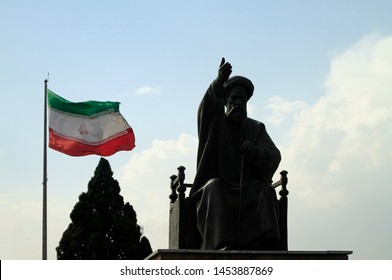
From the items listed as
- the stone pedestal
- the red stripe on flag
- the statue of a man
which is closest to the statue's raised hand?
the statue of a man

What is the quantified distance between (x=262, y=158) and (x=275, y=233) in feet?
4.15

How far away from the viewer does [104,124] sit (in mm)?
17156

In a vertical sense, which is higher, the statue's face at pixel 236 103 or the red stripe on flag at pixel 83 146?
the red stripe on flag at pixel 83 146

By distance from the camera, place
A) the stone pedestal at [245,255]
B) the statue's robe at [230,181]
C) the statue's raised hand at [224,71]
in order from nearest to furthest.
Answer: the stone pedestal at [245,255], the statue's robe at [230,181], the statue's raised hand at [224,71]

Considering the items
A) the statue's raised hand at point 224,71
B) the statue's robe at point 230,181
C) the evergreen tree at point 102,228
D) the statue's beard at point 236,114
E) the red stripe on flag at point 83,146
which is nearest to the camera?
the statue's robe at point 230,181

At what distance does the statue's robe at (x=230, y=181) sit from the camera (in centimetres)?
1140

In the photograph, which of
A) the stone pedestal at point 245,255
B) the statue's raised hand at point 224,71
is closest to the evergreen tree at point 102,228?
the statue's raised hand at point 224,71

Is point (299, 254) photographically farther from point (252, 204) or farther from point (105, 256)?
point (105, 256)

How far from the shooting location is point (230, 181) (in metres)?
12.0

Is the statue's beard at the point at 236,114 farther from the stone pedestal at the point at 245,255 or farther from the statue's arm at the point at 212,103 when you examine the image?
the stone pedestal at the point at 245,255

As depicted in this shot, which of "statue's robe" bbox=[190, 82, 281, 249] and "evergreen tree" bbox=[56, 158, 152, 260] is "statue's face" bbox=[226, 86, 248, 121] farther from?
"evergreen tree" bbox=[56, 158, 152, 260]

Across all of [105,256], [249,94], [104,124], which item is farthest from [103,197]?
[249,94]

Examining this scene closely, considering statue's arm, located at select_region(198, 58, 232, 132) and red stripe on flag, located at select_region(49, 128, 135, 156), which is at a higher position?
red stripe on flag, located at select_region(49, 128, 135, 156)

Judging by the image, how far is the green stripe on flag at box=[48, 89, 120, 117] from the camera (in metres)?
17.1
